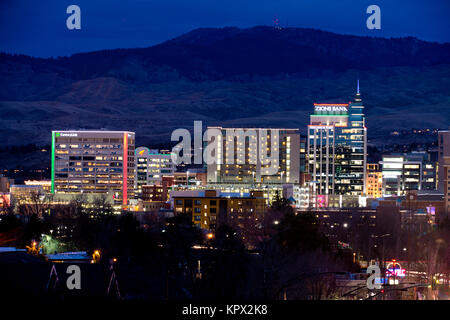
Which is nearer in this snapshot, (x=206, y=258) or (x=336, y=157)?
(x=206, y=258)

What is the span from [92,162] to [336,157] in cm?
3418

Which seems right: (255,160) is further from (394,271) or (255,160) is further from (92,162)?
(394,271)

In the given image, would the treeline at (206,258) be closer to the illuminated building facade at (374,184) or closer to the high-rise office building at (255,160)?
the high-rise office building at (255,160)

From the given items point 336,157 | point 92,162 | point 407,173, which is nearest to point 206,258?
point 336,157

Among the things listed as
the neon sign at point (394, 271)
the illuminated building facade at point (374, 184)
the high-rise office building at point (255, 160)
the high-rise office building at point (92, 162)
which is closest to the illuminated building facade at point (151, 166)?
the high-rise office building at point (92, 162)

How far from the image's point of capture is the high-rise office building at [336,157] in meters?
134

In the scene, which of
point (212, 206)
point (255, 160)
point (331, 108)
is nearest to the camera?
point (212, 206)

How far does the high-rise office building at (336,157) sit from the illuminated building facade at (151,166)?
2469cm

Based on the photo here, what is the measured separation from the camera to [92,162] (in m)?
135

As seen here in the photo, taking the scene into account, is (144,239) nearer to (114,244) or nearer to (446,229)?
(114,244)

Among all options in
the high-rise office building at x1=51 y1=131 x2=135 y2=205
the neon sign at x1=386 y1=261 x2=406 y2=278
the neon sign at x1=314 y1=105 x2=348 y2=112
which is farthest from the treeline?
the neon sign at x1=314 y1=105 x2=348 y2=112

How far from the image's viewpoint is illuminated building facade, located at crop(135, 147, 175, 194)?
486 feet

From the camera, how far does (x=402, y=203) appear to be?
11512 centimetres
